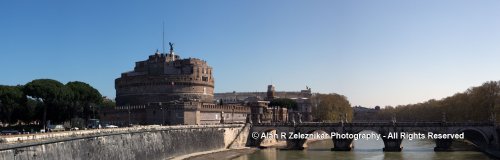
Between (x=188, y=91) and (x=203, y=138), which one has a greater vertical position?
(x=188, y=91)

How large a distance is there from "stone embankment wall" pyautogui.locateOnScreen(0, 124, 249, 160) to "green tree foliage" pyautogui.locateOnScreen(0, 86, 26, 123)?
68.4 ft

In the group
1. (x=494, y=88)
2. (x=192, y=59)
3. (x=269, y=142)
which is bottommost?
(x=269, y=142)

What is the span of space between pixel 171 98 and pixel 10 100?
25444mm

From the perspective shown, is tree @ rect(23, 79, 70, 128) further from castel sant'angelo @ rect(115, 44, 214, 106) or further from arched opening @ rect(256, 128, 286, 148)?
arched opening @ rect(256, 128, 286, 148)

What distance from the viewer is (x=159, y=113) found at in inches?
2864

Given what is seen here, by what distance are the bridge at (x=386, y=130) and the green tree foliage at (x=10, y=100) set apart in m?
26.8

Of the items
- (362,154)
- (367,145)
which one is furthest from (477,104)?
(362,154)

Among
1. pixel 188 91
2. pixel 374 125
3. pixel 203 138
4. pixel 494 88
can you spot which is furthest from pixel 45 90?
pixel 494 88

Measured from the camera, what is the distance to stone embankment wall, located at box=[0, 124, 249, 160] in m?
28.7

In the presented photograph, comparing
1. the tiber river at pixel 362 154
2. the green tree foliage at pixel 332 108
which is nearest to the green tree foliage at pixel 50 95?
the tiber river at pixel 362 154

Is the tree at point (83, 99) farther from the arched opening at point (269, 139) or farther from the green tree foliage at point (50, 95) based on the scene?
the arched opening at point (269, 139)

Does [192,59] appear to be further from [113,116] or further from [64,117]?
[64,117]

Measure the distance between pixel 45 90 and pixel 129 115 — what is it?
11006 millimetres

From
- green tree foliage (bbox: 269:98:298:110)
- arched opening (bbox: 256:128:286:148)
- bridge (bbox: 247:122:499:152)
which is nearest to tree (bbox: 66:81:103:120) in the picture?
bridge (bbox: 247:122:499:152)
